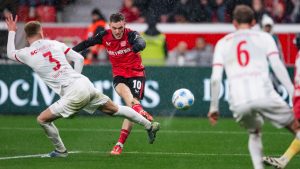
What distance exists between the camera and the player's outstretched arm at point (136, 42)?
11984 mm

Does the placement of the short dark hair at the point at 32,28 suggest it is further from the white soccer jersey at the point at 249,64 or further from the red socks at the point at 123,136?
the white soccer jersey at the point at 249,64

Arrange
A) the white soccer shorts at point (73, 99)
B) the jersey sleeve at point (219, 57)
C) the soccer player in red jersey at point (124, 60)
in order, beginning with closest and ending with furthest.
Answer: the jersey sleeve at point (219, 57) < the white soccer shorts at point (73, 99) < the soccer player in red jersey at point (124, 60)

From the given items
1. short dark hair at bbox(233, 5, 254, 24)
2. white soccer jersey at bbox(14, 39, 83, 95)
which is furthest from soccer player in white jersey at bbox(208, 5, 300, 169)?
white soccer jersey at bbox(14, 39, 83, 95)

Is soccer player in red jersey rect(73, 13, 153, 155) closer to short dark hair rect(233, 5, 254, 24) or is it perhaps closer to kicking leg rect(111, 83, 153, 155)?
kicking leg rect(111, 83, 153, 155)

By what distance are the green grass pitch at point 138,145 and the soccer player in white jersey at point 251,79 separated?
155 centimetres

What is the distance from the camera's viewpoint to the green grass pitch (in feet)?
35.5

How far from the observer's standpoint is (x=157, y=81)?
1839cm

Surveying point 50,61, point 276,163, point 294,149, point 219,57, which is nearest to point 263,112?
point 219,57

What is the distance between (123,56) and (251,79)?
4173mm

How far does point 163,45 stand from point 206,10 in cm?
283

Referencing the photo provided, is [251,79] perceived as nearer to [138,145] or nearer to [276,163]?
[276,163]

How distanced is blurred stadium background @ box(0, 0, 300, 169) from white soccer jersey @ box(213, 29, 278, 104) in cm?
181

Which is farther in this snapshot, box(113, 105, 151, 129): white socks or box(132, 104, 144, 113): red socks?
box(132, 104, 144, 113): red socks

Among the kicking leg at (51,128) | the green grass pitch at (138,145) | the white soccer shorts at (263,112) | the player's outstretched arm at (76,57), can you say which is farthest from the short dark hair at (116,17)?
the white soccer shorts at (263,112)
